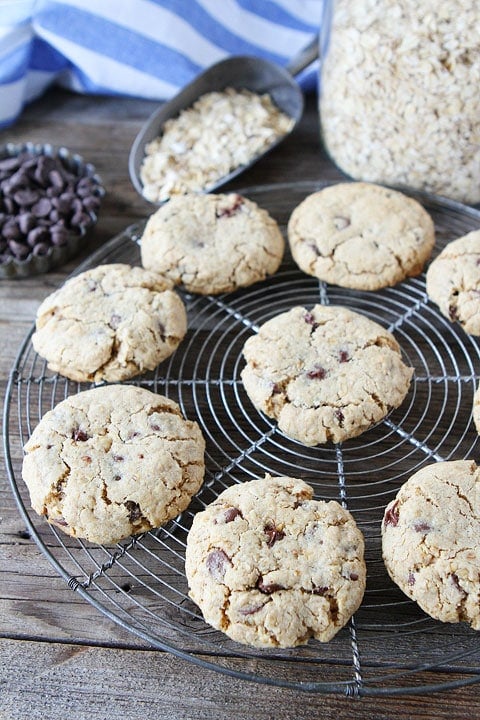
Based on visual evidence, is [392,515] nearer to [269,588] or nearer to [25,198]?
[269,588]

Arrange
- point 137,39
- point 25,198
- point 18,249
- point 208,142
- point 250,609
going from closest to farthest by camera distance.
Result: point 250,609, point 18,249, point 25,198, point 208,142, point 137,39

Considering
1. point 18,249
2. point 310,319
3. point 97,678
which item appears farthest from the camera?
point 18,249

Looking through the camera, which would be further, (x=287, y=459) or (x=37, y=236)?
(x=37, y=236)

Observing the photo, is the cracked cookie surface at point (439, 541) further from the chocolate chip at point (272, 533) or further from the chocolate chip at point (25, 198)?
the chocolate chip at point (25, 198)

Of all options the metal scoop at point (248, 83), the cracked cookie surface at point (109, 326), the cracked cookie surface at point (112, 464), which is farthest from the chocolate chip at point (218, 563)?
the metal scoop at point (248, 83)

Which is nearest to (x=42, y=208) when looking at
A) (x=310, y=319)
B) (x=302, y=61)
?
(x=310, y=319)

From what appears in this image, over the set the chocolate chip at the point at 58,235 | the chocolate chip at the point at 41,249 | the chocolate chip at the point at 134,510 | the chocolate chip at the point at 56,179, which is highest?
the chocolate chip at the point at 56,179
